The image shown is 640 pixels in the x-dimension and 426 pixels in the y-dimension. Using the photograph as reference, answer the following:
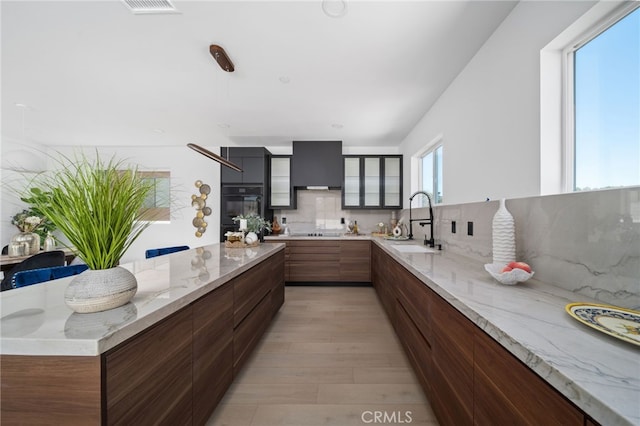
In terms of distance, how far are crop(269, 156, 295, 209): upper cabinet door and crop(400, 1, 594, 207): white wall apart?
2893 millimetres

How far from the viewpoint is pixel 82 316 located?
0.76 metres

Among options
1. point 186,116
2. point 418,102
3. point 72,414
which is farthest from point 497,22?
point 186,116

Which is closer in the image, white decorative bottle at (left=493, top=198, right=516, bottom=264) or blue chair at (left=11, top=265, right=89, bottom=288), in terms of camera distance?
white decorative bottle at (left=493, top=198, right=516, bottom=264)

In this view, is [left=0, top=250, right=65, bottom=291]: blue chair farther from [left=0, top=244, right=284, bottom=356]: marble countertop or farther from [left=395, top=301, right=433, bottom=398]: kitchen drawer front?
[left=395, top=301, right=433, bottom=398]: kitchen drawer front

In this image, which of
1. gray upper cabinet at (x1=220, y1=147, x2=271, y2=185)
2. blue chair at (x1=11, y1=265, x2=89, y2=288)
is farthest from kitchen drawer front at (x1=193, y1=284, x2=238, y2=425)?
gray upper cabinet at (x1=220, y1=147, x2=271, y2=185)

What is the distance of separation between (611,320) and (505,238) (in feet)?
2.18

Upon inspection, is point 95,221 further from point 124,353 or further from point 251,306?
point 251,306

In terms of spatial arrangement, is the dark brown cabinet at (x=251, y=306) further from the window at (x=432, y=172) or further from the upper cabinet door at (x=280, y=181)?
the window at (x=432, y=172)

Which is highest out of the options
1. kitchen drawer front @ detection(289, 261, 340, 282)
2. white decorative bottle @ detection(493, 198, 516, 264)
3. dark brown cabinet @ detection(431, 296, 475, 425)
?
white decorative bottle @ detection(493, 198, 516, 264)

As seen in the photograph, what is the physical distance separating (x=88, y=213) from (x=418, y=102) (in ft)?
10.7

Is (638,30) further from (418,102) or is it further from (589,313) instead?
(418,102)

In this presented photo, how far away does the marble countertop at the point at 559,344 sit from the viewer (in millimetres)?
440

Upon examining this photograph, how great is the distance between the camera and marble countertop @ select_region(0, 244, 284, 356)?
0.62 meters

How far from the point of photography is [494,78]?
68.8 inches
